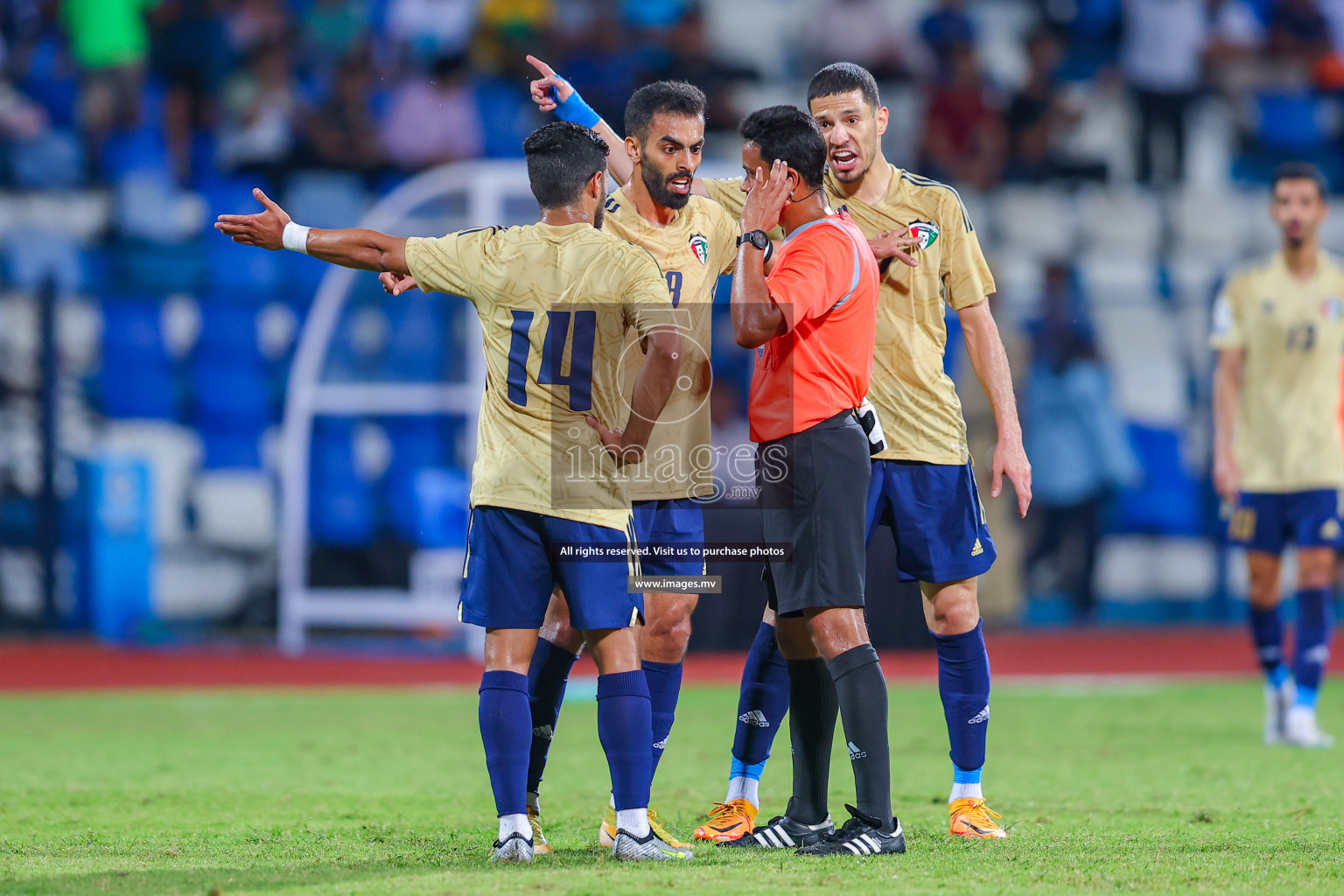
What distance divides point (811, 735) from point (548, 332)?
1.56m

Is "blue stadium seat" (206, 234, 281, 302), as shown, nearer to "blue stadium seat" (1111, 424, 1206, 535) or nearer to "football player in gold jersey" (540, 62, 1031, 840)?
"blue stadium seat" (1111, 424, 1206, 535)

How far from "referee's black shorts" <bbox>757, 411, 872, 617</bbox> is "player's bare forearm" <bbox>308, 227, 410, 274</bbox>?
4.34 feet

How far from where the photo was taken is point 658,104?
5473 millimetres

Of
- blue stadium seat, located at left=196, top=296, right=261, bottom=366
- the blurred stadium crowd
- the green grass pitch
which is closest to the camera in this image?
the green grass pitch

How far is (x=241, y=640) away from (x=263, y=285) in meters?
3.12

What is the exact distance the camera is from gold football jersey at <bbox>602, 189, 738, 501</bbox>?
17.5 ft

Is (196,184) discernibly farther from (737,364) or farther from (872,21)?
(872,21)

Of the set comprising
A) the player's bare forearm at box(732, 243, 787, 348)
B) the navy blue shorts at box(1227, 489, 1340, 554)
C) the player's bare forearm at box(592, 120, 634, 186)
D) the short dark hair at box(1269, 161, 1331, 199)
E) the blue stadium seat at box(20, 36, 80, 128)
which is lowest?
the navy blue shorts at box(1227, 489, 1340, 554)

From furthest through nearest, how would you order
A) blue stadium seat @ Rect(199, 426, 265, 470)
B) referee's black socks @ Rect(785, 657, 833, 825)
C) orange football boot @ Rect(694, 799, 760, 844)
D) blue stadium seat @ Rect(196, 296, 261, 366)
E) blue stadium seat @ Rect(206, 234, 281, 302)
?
blue stadium seat @ Rect(206, 234, 281, 302), blue stadium seat @ Rect(196, 296, 261, 366), blue stadium seat @ Rect(199, 426, 265, 470), orange football boot @ Rect(694, 799, 760, 844), referee's black socks @ Rect(785, 657, 833, 825)

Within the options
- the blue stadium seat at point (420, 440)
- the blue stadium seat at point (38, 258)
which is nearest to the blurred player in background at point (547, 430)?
the blue stadium seat at point (420, 440)

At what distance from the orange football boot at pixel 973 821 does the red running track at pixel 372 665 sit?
5.52m

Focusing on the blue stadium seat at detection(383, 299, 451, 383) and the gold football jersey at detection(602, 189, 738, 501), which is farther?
the blue stadium seat at detection(383, 299, 451, 383)

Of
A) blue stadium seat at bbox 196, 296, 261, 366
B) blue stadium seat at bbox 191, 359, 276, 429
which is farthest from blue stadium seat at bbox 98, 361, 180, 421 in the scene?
blue stadium seat at bbox 196, 296, 261, 366

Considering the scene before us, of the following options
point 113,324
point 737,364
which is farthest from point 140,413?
point 737,364
